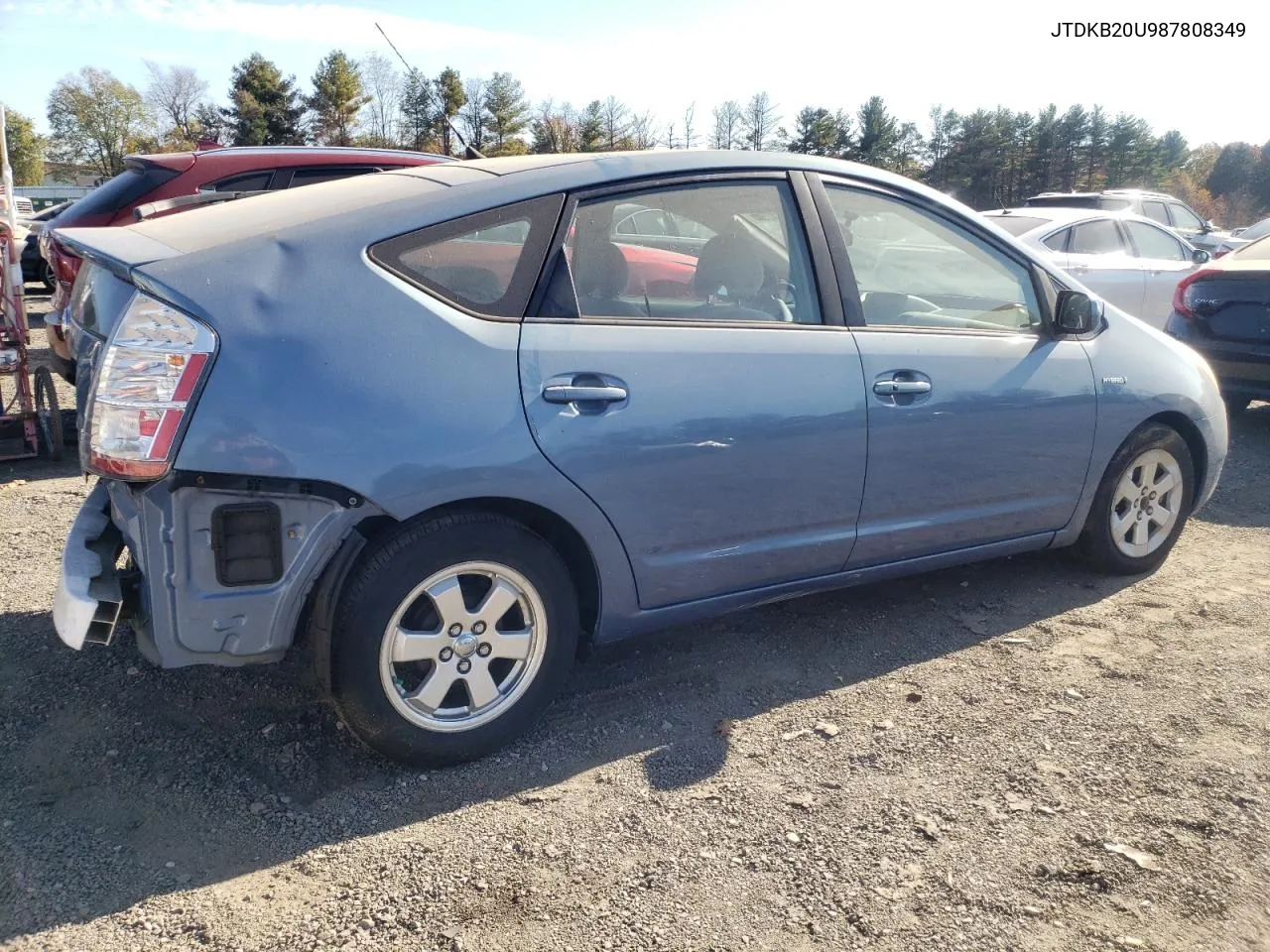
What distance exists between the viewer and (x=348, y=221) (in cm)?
278

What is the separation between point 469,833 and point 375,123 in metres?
64.3

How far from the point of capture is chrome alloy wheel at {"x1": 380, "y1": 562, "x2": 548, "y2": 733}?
2752 millimetres

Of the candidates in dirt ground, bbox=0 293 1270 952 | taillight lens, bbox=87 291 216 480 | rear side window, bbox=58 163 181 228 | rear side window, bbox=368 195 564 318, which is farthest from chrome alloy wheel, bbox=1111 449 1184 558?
rear side window, bbox=58 163 181 228

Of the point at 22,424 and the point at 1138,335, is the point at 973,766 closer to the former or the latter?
the point at 1138,335

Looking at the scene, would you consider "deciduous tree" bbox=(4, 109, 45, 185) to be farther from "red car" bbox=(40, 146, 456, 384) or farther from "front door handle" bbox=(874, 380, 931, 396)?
"front door handle" bbox=(874, 380, 931, 396)

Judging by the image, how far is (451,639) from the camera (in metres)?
2.81

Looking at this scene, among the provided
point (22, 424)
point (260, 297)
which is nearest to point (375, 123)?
point (22, 424)

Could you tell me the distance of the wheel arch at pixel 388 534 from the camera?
Result: 265cm

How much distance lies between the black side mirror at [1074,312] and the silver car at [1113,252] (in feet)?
17.5

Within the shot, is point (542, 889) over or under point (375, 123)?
under

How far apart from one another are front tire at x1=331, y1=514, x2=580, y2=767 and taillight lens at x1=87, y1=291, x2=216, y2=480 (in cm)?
59

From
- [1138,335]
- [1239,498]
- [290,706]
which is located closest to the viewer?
[290,706]

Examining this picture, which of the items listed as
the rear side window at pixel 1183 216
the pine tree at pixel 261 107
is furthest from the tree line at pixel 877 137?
the rear side window at pixel 1183 216

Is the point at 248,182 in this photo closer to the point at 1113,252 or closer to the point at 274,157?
the point at 274,157
